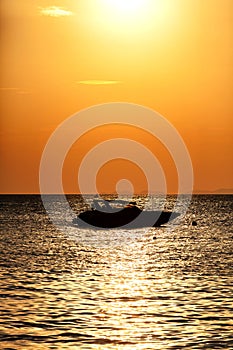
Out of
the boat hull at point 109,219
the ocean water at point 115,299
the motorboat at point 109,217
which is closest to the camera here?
the ocean water at point 115,299

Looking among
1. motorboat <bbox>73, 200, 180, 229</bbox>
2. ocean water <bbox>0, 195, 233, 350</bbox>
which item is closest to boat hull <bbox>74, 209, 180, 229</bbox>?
motorboat <bbox>73, 200, 180, 229</bbox>

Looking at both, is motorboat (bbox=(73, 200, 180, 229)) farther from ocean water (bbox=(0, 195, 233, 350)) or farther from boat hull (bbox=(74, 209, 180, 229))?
ocean water (bbox=(0, 195, 233, 350))

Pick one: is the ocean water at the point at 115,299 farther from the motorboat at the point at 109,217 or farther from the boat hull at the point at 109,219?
the boat hull at the point at 109,219

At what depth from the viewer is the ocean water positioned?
3919 cm

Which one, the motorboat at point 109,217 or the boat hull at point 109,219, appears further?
the boat hull at point 109,219

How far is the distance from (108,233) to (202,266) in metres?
64.1

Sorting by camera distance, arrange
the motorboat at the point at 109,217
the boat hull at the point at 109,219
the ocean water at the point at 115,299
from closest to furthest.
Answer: the ocean water at the point at 115,299, the motorboat at the point at 109,217, the boat hull at the point at 109,219

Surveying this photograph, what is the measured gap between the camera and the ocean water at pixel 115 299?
1543 inches

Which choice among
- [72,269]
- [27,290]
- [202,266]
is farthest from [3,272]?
[202,266]

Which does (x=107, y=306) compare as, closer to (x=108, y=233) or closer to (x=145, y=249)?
(x=145, y=249)

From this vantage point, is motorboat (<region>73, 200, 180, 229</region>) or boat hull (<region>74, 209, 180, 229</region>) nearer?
motorboat (<region>73, 200, 180, 229</region>)

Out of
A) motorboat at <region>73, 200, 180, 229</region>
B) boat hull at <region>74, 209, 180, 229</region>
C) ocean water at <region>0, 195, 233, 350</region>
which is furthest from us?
boat hull at <region>74, 209, 180, 229</region>

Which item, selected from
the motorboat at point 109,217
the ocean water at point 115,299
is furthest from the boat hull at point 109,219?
the ocean water at point 115,299

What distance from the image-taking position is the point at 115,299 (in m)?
51.9
